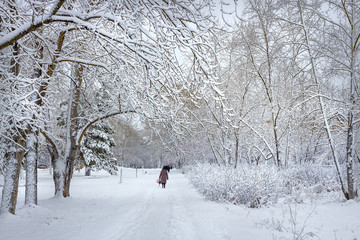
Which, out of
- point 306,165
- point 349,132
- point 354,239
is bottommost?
point 354,239

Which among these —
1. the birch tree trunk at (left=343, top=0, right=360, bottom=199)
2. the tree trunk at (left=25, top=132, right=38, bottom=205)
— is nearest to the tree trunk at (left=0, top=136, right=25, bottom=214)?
the tree trunk at (left=25, top=132, right=38, bottom=205)

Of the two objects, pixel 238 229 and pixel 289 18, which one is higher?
pixel 289 18

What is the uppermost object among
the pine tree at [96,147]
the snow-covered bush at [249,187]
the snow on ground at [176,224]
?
the pine tree at [96,147]

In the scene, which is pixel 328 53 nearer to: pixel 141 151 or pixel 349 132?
pixel 349 132

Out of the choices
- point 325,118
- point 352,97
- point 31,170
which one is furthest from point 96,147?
point 352,97

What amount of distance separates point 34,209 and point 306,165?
13.6 meters

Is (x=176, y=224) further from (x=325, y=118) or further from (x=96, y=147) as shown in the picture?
(x=96, y=147)

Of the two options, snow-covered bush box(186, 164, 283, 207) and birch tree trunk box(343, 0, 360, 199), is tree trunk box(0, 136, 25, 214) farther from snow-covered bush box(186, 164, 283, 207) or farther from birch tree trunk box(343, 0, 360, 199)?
birch tree trunk box(343, 0, 360, 199)

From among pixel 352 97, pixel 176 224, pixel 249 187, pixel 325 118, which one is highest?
pixel 352 97

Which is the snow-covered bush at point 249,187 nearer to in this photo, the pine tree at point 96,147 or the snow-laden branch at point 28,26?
the snow-laden branch at point 28,26

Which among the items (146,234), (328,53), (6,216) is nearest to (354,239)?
(146,234)

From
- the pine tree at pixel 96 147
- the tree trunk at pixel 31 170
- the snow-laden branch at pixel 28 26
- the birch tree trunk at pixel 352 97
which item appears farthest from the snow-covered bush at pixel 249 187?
the pine tree at pixel 96 147

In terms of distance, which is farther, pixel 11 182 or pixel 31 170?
pixel 31 170

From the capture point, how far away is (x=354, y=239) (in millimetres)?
4449
